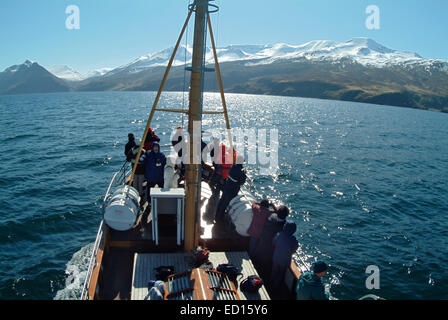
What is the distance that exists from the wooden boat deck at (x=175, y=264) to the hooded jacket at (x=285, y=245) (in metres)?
0.78

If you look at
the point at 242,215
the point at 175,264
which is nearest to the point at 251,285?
the point at 175,264

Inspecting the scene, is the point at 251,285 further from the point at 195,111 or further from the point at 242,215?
the point at 195,111

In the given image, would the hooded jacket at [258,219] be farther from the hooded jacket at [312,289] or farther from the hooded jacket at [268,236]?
the hooded jacket at [312,289]

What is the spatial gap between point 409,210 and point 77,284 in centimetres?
2144

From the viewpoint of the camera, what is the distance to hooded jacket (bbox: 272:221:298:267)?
6.70 metres

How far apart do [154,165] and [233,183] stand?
8.56 ft

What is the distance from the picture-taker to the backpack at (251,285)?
6738 millimetres

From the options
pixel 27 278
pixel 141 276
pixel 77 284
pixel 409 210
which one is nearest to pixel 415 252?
pixel 409 210

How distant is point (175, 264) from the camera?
7.64m

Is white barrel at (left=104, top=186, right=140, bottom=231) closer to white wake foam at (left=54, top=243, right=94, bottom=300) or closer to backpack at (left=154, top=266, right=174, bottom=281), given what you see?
backpack at (left=154, top=266, right=174, bottom=281)

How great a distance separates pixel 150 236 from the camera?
349 inches

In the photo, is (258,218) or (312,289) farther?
(258,218)

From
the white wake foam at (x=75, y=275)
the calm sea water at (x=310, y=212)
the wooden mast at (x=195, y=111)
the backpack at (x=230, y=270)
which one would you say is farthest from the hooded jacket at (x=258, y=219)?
the white wake foam at (x=75, y=275)

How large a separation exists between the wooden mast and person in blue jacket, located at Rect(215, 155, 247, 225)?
65.6 inches
